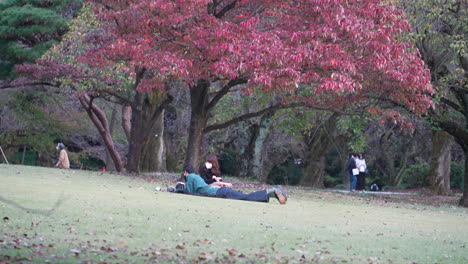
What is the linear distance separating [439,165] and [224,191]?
17.9m

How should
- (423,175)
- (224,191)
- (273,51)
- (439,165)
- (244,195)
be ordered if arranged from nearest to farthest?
(244,195) < (224,191) < (273,51) < (439,165) < (423,175)

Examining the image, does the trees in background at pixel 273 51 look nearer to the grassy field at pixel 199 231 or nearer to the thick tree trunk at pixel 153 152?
the grassy field at pixel 199 231

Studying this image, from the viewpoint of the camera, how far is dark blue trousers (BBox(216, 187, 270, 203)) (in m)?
14.5

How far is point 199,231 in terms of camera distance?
966cm

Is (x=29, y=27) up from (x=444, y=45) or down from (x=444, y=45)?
up

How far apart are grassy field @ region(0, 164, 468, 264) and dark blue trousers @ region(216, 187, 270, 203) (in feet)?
0.82

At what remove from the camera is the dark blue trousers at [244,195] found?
14.5m

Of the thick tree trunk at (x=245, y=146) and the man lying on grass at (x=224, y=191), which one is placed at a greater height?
the thick tree trunk at (x=245, y=146)

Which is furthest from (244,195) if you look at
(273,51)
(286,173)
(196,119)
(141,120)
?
(286,173)

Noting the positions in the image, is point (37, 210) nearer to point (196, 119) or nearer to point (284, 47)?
point (284, 47)

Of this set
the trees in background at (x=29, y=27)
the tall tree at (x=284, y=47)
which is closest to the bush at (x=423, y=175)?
the tall tree at (x=284, y=47)

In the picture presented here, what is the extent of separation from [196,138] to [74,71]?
5086 mm

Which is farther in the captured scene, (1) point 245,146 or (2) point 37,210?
(1) point 245,146

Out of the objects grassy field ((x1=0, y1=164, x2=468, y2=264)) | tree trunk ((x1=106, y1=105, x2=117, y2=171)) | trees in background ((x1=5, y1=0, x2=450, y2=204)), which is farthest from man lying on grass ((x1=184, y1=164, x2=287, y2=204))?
tree trunk ((x1=106, y1=105, x2=117, y2=171))
